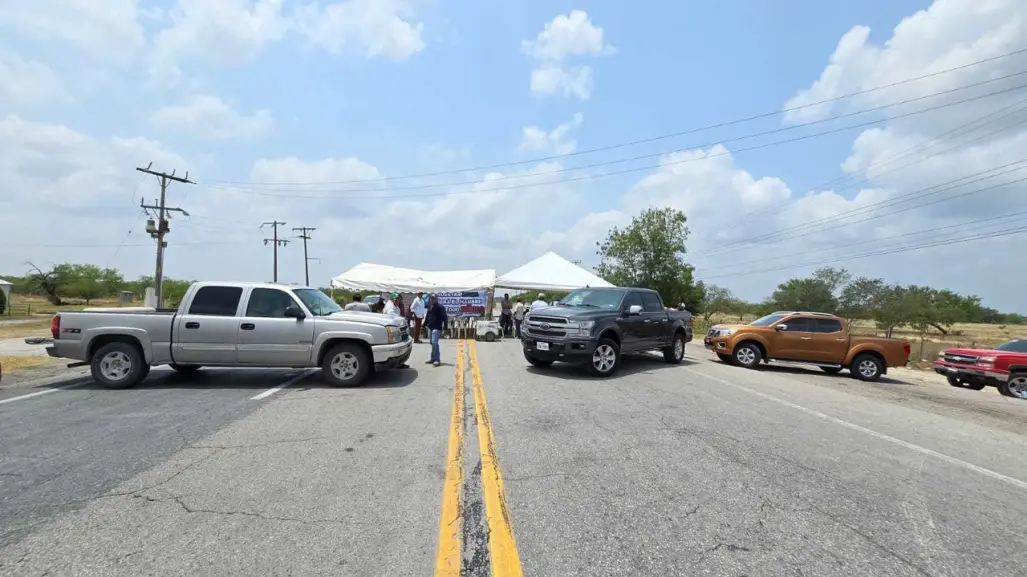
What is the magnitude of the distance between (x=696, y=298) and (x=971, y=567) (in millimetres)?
51199

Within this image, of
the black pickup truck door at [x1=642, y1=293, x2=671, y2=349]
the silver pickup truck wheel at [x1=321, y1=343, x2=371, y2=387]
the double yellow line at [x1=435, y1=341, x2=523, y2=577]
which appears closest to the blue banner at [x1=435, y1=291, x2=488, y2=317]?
the black pickup truck door at [x1=642, y1=293, x2=671, y2=349]

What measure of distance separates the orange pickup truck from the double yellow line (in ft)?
34.3

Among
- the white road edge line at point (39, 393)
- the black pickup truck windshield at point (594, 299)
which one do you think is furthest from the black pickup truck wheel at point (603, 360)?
the white road edge line at point (39, 393)

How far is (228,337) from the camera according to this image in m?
8.27

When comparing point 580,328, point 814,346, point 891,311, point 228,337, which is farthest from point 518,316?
point 891,311

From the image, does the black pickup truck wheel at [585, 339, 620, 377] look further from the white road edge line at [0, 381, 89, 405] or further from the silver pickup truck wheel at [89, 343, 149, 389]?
the white road edge line at [0, 381, 89, 405]

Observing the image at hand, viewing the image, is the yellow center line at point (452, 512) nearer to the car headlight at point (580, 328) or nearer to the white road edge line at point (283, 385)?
the white road edge line at point (283, 385)

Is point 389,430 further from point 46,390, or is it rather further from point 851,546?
point 46,390

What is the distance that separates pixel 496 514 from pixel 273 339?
6.33 metres

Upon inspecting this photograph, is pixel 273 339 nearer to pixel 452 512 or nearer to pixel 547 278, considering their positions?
pixel 452 512

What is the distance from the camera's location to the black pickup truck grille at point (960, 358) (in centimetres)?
1357

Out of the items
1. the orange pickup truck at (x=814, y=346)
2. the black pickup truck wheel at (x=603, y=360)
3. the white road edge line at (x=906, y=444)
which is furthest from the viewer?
the orange pickup truck at (x=814, y=346)

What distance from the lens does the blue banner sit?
2161cm

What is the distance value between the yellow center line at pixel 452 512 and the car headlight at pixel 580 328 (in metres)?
4.41
